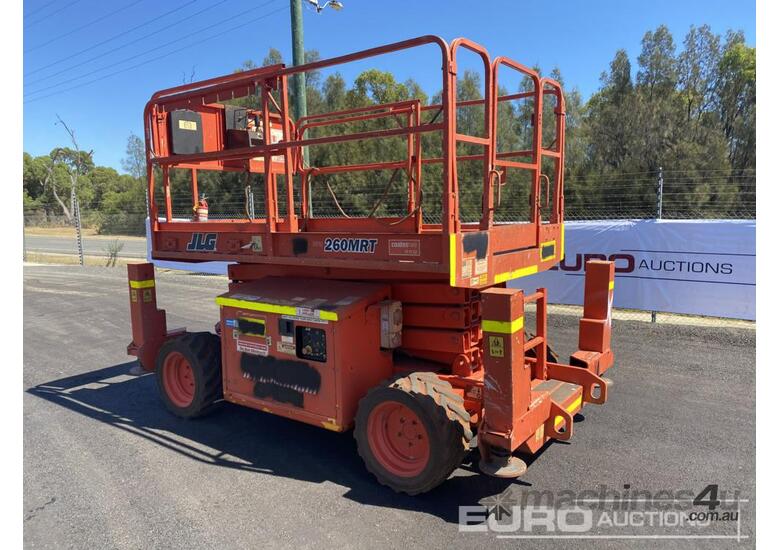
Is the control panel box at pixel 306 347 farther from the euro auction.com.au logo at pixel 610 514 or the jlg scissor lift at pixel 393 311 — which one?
the euro auction.com.au logo at pixel 610 514

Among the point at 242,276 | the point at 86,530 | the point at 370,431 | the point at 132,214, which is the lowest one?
the point at 86,530

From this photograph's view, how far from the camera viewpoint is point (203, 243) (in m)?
5.08

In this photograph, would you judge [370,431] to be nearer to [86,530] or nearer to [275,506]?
[275,506]

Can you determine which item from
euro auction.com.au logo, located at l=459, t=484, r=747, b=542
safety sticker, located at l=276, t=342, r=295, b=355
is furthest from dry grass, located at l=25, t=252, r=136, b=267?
euro auction.com.au logo, located at l=459, t=484, r=747, b=542

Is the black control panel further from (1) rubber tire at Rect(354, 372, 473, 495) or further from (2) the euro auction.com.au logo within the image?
(2) the euro auction.com.au logo

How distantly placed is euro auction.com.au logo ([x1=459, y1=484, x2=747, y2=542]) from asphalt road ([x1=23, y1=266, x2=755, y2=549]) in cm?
6

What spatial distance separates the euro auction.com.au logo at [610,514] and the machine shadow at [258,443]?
15 centimetres

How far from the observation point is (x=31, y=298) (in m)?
A: 12.7

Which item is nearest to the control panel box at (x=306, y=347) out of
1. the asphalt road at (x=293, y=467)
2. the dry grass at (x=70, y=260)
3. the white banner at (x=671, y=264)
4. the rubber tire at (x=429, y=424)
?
the rubber tire at (x=429, y=424)

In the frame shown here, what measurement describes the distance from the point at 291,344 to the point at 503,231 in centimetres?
191

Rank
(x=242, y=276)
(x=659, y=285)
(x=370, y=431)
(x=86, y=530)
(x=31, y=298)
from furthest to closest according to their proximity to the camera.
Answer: (x=31, y=298) → (x=659, y=285) → (x=242, y=276) → (x=370, y=431) → (x=86, y=530)

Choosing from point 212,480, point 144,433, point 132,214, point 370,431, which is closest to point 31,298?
point 144,433

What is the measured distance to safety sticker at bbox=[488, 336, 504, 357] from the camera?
336 centimetres

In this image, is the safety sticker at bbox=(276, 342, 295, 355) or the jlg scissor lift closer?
the jlg scissor lift
